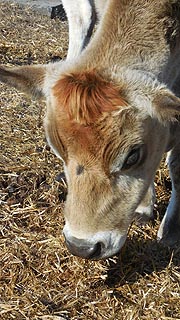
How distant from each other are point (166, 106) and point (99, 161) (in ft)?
1.60

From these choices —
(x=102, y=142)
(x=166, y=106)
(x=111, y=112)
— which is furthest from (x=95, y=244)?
(x=166, y=106)

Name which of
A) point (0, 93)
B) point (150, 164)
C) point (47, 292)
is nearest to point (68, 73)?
point (150, 164)

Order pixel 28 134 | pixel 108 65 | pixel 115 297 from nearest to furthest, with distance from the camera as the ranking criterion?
pixel 108 65
pixel 115 297
pixel 28 134

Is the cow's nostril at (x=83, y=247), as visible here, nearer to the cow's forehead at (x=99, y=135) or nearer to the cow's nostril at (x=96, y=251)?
the cow's nostril at (x=96, y=251)

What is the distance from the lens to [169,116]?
3947mm

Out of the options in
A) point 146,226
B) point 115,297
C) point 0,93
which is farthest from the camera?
point 0,93

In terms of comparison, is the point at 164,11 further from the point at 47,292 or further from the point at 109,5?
the point at 47,292

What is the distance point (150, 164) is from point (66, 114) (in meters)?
0.73

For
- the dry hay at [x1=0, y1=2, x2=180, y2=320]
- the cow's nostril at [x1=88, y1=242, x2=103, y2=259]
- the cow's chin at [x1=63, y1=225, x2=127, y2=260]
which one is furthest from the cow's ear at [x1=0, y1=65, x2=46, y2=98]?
the dry hay at [x1=0, y1=2, x2=180, y2=320]

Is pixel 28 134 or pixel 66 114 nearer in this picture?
pixel 66 114

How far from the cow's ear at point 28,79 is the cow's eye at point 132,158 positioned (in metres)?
0.75

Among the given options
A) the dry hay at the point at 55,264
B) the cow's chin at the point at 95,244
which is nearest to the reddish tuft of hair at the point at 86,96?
the cow's chin at the point at 95,244

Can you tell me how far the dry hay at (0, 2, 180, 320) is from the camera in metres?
4.41

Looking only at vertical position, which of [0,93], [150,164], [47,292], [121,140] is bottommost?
[0,93]
